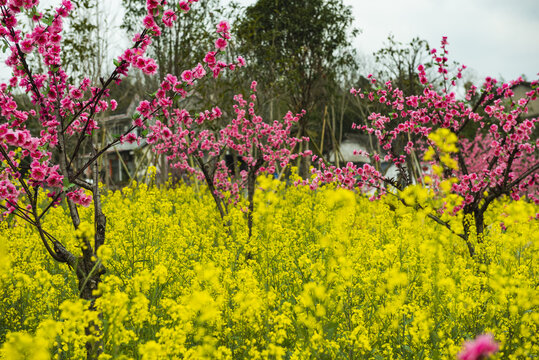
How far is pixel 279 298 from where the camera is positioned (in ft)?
12.9

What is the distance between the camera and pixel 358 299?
12.9ft

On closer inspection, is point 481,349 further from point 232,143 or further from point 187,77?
point 232,143

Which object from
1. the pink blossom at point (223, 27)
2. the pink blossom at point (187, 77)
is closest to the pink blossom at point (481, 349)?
the pink blossom at point (187, 77)

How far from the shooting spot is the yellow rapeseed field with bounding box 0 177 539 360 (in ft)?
8.86

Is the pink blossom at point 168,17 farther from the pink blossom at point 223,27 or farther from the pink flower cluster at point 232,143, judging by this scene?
the pink flower cluster at point 232,143

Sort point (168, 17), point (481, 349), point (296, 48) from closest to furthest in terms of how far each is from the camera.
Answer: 1. point (481, 349)
2. point (168, 17)
3. point (296, 48)

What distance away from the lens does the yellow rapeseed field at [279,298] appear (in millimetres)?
2701

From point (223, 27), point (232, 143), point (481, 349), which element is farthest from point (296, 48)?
point (481, 349)

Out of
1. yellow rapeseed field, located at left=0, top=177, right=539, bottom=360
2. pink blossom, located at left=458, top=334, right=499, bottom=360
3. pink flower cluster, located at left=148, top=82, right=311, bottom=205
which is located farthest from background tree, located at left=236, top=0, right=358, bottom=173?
pink blossom, located at left=458, top=334, right=499, bottom=360

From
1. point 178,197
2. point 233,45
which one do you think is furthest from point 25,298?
point 233,45

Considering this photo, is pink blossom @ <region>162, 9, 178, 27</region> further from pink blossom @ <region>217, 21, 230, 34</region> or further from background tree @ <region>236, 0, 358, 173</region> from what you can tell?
background tree @ <region>236, 0, 358, 173</region>

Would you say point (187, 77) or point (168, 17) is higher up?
point (168, 17)

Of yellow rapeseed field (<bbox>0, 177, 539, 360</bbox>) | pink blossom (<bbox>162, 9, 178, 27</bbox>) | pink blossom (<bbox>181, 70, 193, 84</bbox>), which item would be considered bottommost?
yellow rapeseed field (<bbox>0, 177, 539, 360</bbox>)

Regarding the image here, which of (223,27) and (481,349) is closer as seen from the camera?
(481,349)
